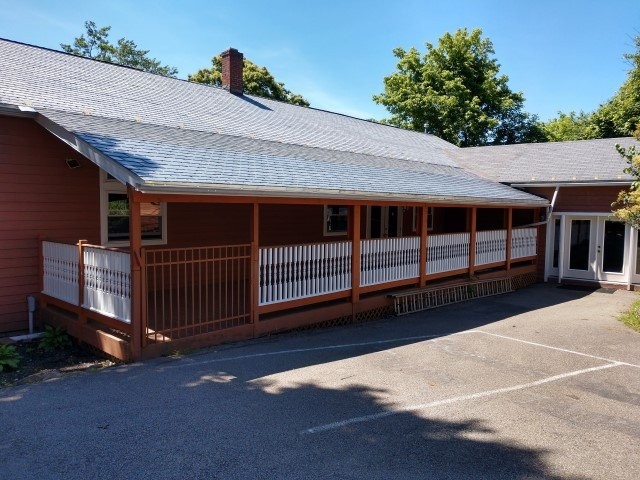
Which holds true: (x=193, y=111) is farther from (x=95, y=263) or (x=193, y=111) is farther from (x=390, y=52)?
(x=390, y=52)

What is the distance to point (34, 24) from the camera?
24.4 metres

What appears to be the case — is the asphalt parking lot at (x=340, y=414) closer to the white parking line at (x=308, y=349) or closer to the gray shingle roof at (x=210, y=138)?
the white parking line at (x=308, y=349)

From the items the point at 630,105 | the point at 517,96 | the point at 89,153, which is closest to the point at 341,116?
the point at 89,153

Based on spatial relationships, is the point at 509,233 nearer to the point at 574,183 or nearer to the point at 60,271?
the point at 574,183

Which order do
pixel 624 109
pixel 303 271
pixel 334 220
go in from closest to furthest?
1. pixel 303 271
2. pixel 334 220
3. pixel 624 109

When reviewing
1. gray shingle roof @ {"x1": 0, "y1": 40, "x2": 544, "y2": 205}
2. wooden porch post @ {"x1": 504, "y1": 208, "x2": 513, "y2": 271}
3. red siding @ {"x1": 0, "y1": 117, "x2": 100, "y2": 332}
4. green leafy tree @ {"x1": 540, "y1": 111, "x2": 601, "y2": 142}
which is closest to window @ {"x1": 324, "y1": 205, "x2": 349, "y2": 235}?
gray shingle roof @ {"x1": 0, "y1": 40, "x2": 544, "y2": 205}

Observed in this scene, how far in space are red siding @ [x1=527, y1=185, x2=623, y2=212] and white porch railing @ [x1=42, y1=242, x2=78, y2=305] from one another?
1458 cm

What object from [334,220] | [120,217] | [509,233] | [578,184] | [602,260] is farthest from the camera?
[602,260]

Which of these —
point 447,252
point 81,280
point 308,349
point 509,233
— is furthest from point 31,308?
point 509,233

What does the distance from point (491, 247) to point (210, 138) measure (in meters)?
8.88

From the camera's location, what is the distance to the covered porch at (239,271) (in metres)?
7.12

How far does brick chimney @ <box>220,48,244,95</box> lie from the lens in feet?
49.7

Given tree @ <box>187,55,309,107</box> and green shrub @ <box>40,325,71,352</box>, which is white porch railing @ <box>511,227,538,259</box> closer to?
green shrub @ <box>40,325,71,352</box>

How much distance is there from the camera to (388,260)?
11047 millimetres
